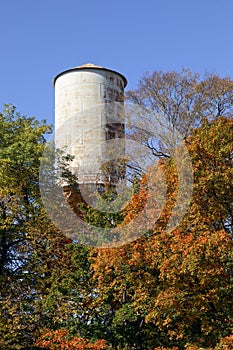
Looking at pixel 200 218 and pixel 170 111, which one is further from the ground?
pixel 170 111

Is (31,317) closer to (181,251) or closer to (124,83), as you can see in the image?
(181,251)

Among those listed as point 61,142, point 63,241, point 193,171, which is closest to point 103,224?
point 63,241

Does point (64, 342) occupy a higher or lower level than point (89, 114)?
lower

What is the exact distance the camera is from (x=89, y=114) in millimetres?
29516

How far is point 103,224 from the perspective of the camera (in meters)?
20.9

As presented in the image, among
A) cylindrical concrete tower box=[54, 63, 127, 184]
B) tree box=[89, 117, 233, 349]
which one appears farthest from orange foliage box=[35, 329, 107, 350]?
cylindrical concrete tower box=[54, 63, 127, 184]

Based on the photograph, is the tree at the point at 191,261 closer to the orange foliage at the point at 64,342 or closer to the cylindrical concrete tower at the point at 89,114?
the orange foliage at the point at 64,342

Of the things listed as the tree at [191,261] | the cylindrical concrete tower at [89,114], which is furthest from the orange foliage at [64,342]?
the cylindrical concrete tower at [89,114]

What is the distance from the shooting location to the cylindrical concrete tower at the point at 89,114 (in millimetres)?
28641

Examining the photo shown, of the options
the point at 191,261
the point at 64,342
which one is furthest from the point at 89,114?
the point at 191,261

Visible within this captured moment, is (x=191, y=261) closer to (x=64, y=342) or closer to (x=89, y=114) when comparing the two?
(x=64, y=342)

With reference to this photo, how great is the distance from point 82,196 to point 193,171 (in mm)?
8369

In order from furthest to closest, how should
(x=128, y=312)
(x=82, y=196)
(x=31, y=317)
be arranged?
(x=82, y=196)
(x=31, y=317)
(x=128, y=312)

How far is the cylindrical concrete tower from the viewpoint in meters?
28.6
